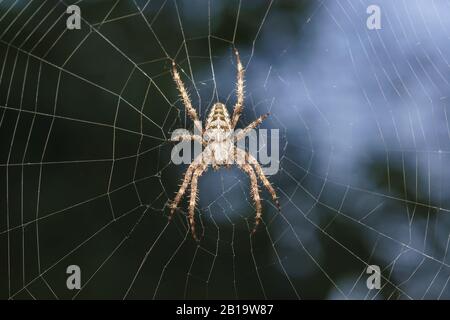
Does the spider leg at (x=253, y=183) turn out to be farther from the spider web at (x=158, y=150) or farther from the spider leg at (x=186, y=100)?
the spider web at (x=158, y=150)

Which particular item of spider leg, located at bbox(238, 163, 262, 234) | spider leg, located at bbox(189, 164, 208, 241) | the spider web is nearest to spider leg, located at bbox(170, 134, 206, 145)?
spider leg, located at bbox(189, 164, 208, 241)

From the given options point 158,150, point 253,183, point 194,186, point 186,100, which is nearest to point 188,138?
point 186,100

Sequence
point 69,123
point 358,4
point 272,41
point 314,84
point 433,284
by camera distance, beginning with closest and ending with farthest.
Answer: point 358,4, point 314,84, point 69,123, point 272,41, point 433,284

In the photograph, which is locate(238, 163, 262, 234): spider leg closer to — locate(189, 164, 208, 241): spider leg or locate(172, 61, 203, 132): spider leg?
locate(189, 164, 208, 241): spider leg

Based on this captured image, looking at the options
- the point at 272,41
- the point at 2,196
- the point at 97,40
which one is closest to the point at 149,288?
the point at 2,196

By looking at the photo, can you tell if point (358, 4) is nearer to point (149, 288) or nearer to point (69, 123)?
point (69, 123)

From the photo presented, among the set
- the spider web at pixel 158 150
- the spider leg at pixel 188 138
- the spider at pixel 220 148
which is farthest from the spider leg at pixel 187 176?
the spider web at pixel 158 150
